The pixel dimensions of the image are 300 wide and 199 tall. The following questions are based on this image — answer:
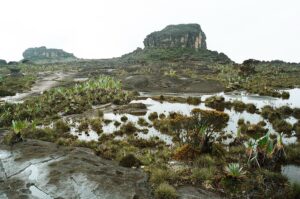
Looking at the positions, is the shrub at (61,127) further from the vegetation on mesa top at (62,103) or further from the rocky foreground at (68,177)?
the rocky foreground at (68,177)

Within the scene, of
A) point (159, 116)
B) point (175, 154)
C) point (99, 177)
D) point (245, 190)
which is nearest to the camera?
point (245, 190)

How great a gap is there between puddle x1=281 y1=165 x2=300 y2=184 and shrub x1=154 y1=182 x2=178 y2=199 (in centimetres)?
744

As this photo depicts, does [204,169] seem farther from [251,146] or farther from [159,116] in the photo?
[159,116]

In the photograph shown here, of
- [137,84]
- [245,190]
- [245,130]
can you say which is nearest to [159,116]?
[245,130]

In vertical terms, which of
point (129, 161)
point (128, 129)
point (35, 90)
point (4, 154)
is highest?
point (129, 161)

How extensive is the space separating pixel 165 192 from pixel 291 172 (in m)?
9.09

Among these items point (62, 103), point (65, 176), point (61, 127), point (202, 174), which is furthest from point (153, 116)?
point (65, 176)

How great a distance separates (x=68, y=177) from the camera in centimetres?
1747

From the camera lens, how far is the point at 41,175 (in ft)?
59.7

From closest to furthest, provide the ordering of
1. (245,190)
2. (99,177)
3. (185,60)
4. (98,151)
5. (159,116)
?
(245,190) < (99,177) < (98,151) < (159,116) < (185,60)

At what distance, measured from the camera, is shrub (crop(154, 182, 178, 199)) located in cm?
1499

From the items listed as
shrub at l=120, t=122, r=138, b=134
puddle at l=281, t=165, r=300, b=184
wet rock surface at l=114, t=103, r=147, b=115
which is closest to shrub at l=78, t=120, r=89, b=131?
shrub at l=120, t=122, r=138, b=134

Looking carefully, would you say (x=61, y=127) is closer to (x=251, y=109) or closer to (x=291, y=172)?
(x=291, y=172)

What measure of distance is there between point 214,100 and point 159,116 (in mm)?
13507
